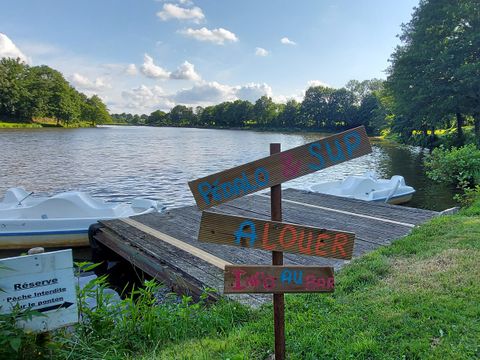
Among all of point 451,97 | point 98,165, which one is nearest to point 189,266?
point 98,165

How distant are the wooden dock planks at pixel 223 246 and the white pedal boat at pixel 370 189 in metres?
1.63

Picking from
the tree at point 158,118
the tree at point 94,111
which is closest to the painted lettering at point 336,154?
the tree at point 94,111

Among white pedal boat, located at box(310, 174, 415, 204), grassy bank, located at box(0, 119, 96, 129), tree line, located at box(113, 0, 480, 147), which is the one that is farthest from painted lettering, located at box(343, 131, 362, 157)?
grassy bank, located at box(0, 119, 96, 129)

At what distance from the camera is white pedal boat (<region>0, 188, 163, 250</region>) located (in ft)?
25.5

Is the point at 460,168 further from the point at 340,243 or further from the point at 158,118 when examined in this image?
the point at 158,118

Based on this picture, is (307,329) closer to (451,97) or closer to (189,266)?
(189,266)

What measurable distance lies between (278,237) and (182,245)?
13.0 feet

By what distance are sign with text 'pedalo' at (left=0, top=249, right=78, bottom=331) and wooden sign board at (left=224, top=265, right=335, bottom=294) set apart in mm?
1310

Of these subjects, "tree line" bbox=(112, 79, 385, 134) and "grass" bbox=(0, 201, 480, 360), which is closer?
"grass" bbox=(0, 201, 480, 360)

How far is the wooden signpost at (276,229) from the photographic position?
2.20m

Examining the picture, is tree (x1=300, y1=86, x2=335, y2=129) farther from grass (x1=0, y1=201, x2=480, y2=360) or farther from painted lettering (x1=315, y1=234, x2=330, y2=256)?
painted lettering (x1=315, y1=234, x2=330, y2=256)

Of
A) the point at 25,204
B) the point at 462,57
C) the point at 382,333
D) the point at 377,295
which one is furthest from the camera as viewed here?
the point at 462,57

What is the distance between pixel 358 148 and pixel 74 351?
97.4 inches

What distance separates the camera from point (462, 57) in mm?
21609
